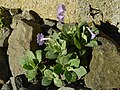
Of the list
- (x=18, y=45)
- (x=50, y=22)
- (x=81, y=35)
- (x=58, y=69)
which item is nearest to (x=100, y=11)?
(x=81, y=35)

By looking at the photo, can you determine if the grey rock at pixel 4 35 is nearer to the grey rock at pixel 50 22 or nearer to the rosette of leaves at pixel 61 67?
the grey rock at pixel 50 22

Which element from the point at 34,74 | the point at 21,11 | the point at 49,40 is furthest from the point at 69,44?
the point at 21,11

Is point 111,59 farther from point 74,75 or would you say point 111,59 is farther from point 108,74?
point 74,75

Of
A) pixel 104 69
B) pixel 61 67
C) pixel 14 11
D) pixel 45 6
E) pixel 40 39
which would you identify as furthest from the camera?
pixel 14 11

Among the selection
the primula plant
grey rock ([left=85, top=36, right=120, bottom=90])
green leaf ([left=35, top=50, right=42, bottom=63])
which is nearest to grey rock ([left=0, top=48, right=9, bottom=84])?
the primula plant

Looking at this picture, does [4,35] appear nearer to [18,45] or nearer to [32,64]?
[18,45]

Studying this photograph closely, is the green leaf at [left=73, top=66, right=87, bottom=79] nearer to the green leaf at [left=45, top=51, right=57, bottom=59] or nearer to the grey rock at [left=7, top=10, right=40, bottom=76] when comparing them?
the green leaf at [left=45, top=51, right=57, bottom=59]
